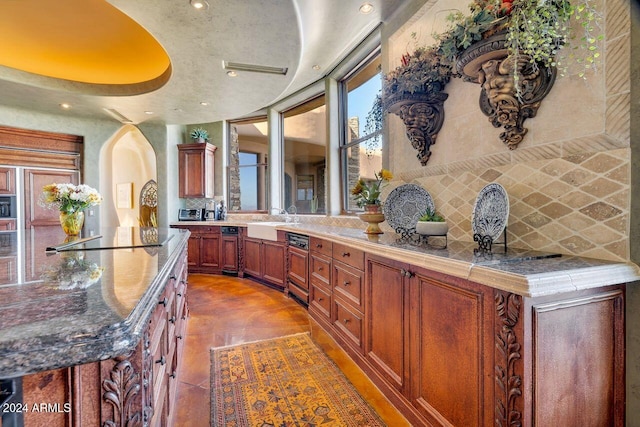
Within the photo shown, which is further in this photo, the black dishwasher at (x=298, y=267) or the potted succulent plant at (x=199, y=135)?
the potted succulent plant at (x=199, y=135)

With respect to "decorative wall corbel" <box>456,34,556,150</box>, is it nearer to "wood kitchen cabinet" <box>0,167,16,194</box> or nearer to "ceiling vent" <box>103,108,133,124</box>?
"ceiling vent" <box>103,108,133,124</box>

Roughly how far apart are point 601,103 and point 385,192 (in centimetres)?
160

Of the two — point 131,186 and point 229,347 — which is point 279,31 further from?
point 131,186

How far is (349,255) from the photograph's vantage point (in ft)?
7.24

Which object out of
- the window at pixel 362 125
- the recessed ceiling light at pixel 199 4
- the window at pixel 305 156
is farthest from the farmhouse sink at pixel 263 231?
the recessed ceiling light at pixel 199 4

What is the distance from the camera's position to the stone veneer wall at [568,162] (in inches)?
46.0

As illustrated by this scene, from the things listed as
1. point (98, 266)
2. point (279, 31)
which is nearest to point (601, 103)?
point (98, 266)

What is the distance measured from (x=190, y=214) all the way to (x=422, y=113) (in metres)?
4.68

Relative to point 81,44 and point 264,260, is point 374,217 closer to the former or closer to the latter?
point 264,260

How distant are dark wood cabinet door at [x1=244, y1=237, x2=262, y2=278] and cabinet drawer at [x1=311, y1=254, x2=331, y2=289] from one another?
158 centimetres

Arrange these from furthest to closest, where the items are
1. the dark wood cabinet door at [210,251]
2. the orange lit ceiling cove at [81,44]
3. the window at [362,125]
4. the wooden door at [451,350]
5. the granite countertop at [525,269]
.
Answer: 1. the dark wood cabinet door at [210,251]
2. the window at [362,125]
3. the orange lit ceiling cove at [81,44]
4. the wooden door at [451,350]
5. the granite countertop at [525,269]

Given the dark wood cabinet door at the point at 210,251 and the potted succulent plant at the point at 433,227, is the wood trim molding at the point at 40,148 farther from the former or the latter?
the potted succulent plant at the point at 433,227

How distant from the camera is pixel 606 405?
1.11 metres

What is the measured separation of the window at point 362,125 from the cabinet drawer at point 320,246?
2.67 ft
